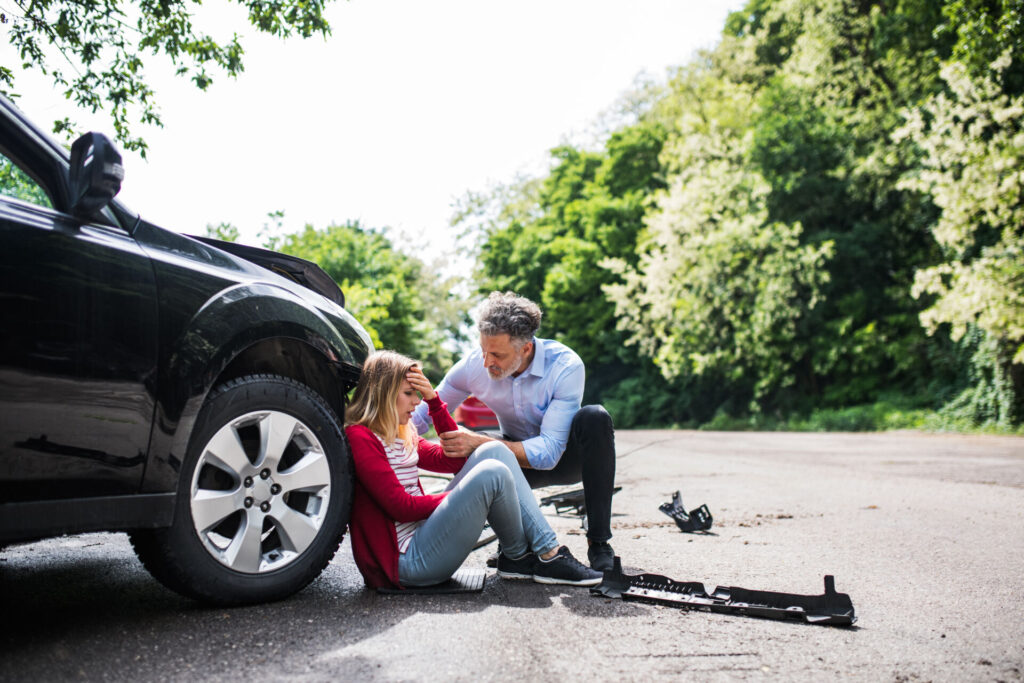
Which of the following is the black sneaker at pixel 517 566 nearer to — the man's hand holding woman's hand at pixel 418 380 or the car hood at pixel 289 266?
the man's hand holding woman's hand at pixel 418 380

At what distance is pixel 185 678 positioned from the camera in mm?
2422

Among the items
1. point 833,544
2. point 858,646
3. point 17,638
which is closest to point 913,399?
point 833,544

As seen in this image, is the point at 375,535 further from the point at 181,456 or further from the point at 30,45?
the point at 30,45

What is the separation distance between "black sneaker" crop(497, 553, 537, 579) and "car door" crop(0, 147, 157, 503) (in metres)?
1.78

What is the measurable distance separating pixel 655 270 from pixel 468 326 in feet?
57.5

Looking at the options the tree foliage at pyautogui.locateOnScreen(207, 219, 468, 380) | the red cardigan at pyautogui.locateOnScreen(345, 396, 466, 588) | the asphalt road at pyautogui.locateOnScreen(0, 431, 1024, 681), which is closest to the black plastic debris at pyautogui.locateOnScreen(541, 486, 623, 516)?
the asphalt road at pyautogui.locateOnScreen(0, 431, 1024, 681)

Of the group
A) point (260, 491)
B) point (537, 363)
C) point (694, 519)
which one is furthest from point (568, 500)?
point (260, 491)

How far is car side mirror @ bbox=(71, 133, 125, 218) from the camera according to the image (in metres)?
2.80

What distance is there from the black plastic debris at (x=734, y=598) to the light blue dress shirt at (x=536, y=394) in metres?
0.75

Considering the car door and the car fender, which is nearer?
the car door

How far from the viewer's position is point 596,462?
420 cm

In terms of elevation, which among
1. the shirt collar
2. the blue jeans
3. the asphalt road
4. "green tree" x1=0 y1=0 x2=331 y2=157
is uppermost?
"green tree" x1=0 y1=0 x2=331 y2=157

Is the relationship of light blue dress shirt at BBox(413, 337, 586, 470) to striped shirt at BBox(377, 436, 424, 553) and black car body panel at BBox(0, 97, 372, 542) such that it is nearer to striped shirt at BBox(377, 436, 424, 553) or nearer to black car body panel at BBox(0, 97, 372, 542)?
striped shirt at BBox(377, 436, 424, 553)

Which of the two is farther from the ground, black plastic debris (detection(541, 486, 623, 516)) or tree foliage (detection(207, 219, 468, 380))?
tree foliage (detection(207, 219, 468, 380))
